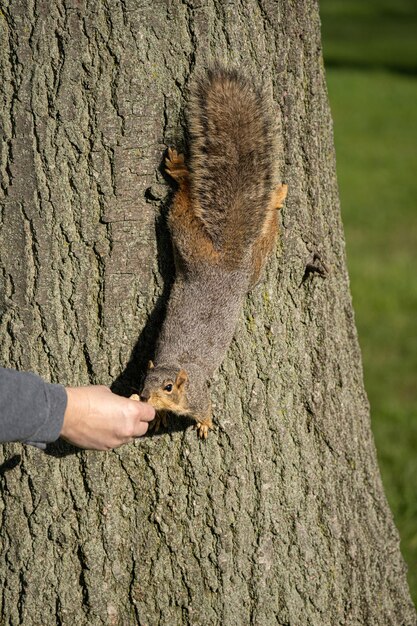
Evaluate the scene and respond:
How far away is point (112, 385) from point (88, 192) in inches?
20.8

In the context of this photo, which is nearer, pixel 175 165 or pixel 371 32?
pixel 175 165

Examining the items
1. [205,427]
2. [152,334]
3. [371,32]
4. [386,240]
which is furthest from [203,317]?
[371,32]

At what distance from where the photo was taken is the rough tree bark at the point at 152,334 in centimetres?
205

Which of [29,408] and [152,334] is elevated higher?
[152,334]

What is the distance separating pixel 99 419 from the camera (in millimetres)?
1909

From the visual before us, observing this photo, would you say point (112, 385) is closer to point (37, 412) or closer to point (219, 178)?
point (37, 412)

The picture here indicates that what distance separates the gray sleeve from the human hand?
0.04 metres

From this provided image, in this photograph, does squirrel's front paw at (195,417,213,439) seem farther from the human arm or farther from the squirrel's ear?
the human arm

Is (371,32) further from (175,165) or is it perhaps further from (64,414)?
(64,414)

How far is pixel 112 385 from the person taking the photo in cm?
220

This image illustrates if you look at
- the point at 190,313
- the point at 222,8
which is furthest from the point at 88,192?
the point at 222,8

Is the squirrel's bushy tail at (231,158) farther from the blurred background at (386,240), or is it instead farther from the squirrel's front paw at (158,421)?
the blurred background at (386,240)

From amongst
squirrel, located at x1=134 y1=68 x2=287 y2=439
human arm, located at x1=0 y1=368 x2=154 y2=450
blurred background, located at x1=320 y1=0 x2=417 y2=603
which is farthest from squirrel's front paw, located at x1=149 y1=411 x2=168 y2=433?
blurred background, located at x1=320 y1=0 x2=417 y2=603

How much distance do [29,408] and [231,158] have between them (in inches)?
35.8
